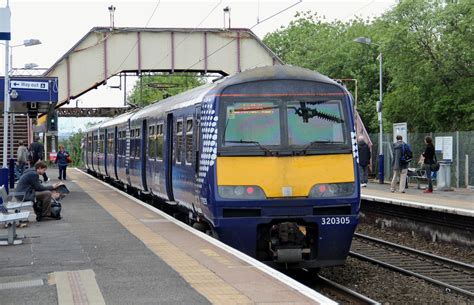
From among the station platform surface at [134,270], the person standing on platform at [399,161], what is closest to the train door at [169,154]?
the station platform surface at [134,270]

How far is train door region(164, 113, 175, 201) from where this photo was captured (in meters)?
A: 14.6

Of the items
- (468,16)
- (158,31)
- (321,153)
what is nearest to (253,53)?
(158,31)

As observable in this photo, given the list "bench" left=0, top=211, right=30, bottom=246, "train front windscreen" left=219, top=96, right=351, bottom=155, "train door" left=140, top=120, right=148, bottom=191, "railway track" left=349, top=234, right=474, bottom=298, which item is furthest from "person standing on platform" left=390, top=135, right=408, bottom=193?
"bench" left=0, top=211, right=30, bottom=246

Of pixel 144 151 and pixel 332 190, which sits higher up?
pixel 144 151

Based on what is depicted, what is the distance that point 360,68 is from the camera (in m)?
50.1

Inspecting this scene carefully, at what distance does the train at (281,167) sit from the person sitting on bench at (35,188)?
13.9 ft

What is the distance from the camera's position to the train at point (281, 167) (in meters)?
10.4

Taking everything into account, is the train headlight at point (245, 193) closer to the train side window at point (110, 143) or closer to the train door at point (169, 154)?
the train door at point (169, 154)

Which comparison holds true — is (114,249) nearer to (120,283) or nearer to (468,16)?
(120,283)

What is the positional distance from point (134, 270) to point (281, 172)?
2.58m

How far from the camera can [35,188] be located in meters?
14.3

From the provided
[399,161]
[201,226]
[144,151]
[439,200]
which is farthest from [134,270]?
[399,161]

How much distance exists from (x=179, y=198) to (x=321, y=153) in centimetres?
395

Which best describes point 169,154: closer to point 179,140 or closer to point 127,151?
point 179,140
